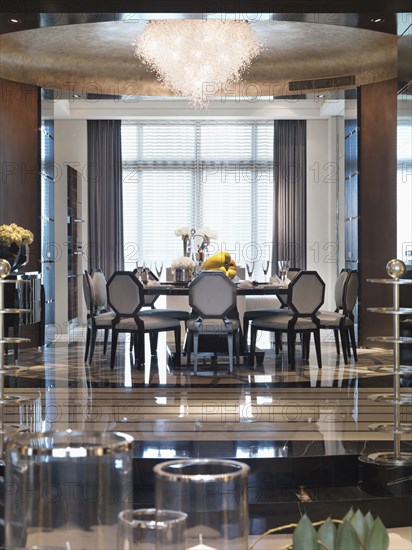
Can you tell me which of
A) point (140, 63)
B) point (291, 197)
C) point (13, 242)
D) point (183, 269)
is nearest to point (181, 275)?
point (183, 269)

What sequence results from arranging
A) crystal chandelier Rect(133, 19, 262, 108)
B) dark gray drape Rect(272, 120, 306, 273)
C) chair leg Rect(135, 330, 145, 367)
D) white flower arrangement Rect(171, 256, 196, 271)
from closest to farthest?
chair leg Rect(135, 330, 145, 367) < white flower arrangement Rect(171, 256, 196, 271) < crystal chandelier Rect(133, 19, 262, 108) < dark gray drape Rect(272, 120, 306, 273)

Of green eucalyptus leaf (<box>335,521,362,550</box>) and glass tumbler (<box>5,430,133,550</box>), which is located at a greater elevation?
glass tumbler (<box>5,430,133,550</box>)

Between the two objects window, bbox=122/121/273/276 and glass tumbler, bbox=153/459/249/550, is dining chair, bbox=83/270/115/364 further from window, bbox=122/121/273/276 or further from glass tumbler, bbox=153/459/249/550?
glass tumbler, bbox=153/459/249/550

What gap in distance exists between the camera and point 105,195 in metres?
13.4

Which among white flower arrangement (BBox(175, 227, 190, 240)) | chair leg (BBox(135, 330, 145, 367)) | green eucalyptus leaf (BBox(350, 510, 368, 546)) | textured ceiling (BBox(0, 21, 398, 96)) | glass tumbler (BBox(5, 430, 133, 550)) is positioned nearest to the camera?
glass tumbler (BBox(5, 430, 133, 550))

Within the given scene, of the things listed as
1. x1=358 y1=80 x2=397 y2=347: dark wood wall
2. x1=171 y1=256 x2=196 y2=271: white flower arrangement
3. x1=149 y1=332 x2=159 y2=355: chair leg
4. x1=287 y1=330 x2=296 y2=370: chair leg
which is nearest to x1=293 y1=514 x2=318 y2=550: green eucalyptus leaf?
x1=287 y1=330 x2=296 y2=370: chair leg

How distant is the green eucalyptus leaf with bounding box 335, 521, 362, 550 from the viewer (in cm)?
106

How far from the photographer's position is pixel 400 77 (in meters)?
6.44

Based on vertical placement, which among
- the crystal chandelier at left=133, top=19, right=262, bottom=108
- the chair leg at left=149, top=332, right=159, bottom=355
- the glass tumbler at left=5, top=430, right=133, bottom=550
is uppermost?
the crystal chandelier at left=133, top=19, right=262, bottom=108

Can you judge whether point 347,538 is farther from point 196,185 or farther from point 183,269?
point 196,185

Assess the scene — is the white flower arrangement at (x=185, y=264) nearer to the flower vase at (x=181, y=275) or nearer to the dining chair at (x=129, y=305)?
the flower vase at (x=181, y=275)

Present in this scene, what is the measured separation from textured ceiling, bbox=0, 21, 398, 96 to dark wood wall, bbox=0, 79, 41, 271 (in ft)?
0.85

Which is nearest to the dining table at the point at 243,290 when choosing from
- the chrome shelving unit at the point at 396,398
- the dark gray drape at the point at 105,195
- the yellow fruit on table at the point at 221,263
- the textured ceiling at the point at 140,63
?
the yellow fruit on table at the point at 221,263

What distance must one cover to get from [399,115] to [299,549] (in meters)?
6.20
